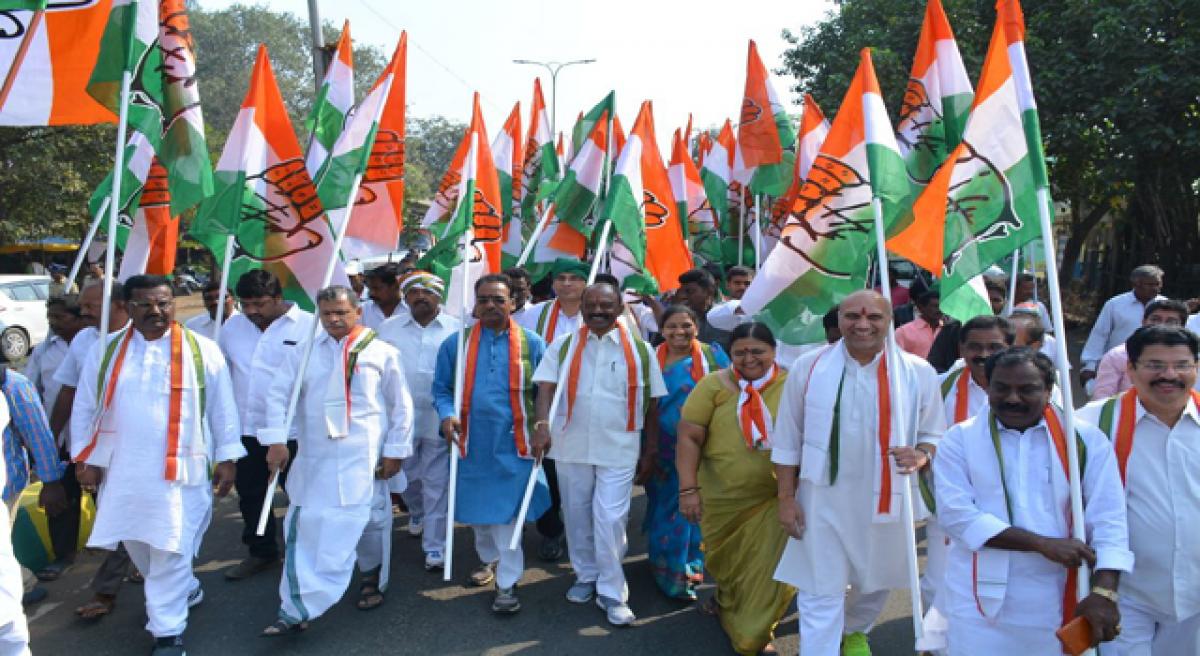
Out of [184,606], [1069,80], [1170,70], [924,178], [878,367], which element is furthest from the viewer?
[1069,80]

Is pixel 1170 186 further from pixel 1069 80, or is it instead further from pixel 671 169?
pixel 671 169

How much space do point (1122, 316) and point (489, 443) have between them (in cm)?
504

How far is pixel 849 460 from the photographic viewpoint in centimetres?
366

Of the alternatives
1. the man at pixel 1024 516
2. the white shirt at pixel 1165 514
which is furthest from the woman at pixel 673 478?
the white shirt at pixel 1165 514

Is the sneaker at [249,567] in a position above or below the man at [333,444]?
below

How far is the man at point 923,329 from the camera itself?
19.5 feet

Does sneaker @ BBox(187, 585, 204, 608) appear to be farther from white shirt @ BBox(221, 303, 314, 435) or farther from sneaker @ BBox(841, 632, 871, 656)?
sneaker @ BBox(841, 632, 871, 656)

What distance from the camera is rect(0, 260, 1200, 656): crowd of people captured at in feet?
9.56

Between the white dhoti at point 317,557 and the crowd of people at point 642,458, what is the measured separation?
Answer: 1cm

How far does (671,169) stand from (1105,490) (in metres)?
6.11

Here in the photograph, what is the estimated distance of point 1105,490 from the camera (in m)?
2.81

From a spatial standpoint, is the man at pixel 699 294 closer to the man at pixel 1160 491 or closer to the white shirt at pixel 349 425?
the white shirt at pixel 349 425

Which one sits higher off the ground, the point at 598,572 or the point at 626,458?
the point at 626,458

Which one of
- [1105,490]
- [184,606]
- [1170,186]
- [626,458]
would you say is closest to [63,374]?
[184,606]
